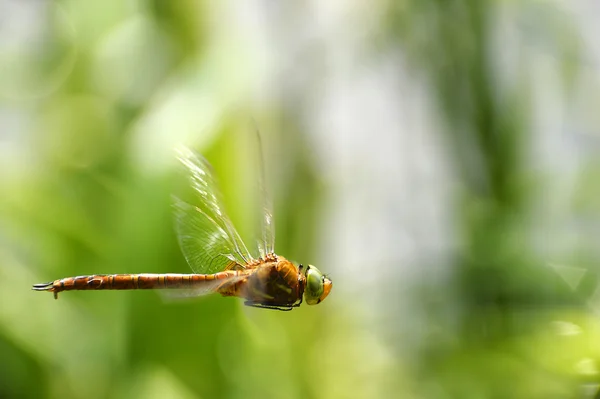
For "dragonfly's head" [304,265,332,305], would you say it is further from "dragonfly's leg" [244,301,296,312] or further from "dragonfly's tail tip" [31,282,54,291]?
"dragonfly's tail tip" [31,282,54,291]

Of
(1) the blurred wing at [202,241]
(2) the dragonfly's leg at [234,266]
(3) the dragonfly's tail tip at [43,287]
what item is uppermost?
(1) the blurred wing at [202,241]

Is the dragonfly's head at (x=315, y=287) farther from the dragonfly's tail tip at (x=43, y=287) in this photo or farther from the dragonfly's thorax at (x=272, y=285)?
the dragonfly's tail tip at (x=43, y=287)

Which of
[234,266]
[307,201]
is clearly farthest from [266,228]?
[307,201]

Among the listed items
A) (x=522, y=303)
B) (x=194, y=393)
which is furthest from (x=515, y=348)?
(x=194, y=393)

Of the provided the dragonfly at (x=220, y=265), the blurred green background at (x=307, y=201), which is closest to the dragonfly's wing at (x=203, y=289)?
the dragonfly at (x=220, y=265)

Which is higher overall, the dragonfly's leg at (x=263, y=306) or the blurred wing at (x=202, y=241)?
the blurred wing at (x=202, y=241)

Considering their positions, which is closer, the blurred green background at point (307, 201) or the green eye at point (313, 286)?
the green eye at point (313, 286)

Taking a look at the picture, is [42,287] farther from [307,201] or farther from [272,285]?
[307,201]
